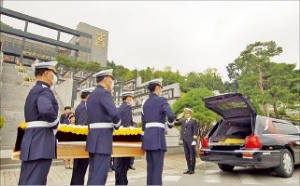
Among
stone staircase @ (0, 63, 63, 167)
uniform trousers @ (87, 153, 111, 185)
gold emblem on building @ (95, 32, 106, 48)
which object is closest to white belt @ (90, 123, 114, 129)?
uniform trousers @ (87, 153, 111, 185)

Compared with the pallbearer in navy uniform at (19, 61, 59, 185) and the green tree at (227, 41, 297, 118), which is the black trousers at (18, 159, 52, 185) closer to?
the pallbearer in navy uniform at (19, 61, 59, 185)

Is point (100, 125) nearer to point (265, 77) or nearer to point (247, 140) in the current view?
point (247, 140)

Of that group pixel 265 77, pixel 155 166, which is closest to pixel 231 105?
pixel 155 166

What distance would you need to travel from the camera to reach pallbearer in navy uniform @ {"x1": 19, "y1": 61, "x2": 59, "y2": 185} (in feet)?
11.5

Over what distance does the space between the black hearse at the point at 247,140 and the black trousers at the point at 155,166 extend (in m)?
2.75

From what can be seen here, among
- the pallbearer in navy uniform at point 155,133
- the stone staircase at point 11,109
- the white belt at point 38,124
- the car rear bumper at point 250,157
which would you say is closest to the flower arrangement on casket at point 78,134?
the pallbearer in navy uniform at point 155,133

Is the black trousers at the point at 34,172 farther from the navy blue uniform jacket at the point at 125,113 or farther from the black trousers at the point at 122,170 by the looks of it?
the navy blue uniform jacket at the point at 125,113

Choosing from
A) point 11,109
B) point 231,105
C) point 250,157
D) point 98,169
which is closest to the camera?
point 98,169

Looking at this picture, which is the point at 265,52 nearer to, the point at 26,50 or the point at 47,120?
the point at 47,120

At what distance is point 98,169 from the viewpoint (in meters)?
4.04

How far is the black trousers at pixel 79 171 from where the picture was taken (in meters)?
4.96

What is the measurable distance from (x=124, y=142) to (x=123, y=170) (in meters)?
0.74

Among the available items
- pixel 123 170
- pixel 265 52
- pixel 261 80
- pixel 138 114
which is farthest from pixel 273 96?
pixel 123 170

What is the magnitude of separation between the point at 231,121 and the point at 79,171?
4845 millimetres
